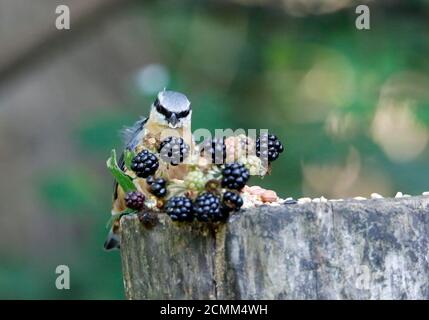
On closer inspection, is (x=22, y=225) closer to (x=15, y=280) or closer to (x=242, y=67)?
(x=15, y=280)

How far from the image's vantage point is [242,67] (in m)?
7.36

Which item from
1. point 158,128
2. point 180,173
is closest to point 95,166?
point 158,128

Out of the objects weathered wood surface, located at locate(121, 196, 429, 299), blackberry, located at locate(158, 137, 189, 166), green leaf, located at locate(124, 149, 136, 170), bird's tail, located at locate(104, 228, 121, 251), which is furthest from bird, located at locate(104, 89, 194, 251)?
weathered wood surface, located at locate(121, 196, 429, 299)

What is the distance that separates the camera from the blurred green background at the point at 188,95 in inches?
261

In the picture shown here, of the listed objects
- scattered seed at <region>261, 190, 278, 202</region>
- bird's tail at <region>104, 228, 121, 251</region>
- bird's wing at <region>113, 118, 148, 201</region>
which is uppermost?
bird's wing at <region>113, 118, 148, 201</region>

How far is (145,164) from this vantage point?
3574 mm

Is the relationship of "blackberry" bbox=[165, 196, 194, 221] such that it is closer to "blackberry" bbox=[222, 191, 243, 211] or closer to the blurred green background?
"blackberry" bbox=[222, 191, 243, 211]

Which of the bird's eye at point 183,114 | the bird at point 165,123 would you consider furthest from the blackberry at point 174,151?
the bird's eye at point 183,114

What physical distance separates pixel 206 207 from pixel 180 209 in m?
0.09

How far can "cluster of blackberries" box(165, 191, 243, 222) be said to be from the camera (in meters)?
3.32

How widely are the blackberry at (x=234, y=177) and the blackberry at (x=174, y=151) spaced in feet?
0.84

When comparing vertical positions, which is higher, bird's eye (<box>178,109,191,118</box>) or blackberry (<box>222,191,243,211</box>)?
bird's eye (<box>178,109,191,118</box>)

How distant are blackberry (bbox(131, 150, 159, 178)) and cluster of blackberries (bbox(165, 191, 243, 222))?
24 centimetres

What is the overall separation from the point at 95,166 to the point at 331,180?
6.11 ft
